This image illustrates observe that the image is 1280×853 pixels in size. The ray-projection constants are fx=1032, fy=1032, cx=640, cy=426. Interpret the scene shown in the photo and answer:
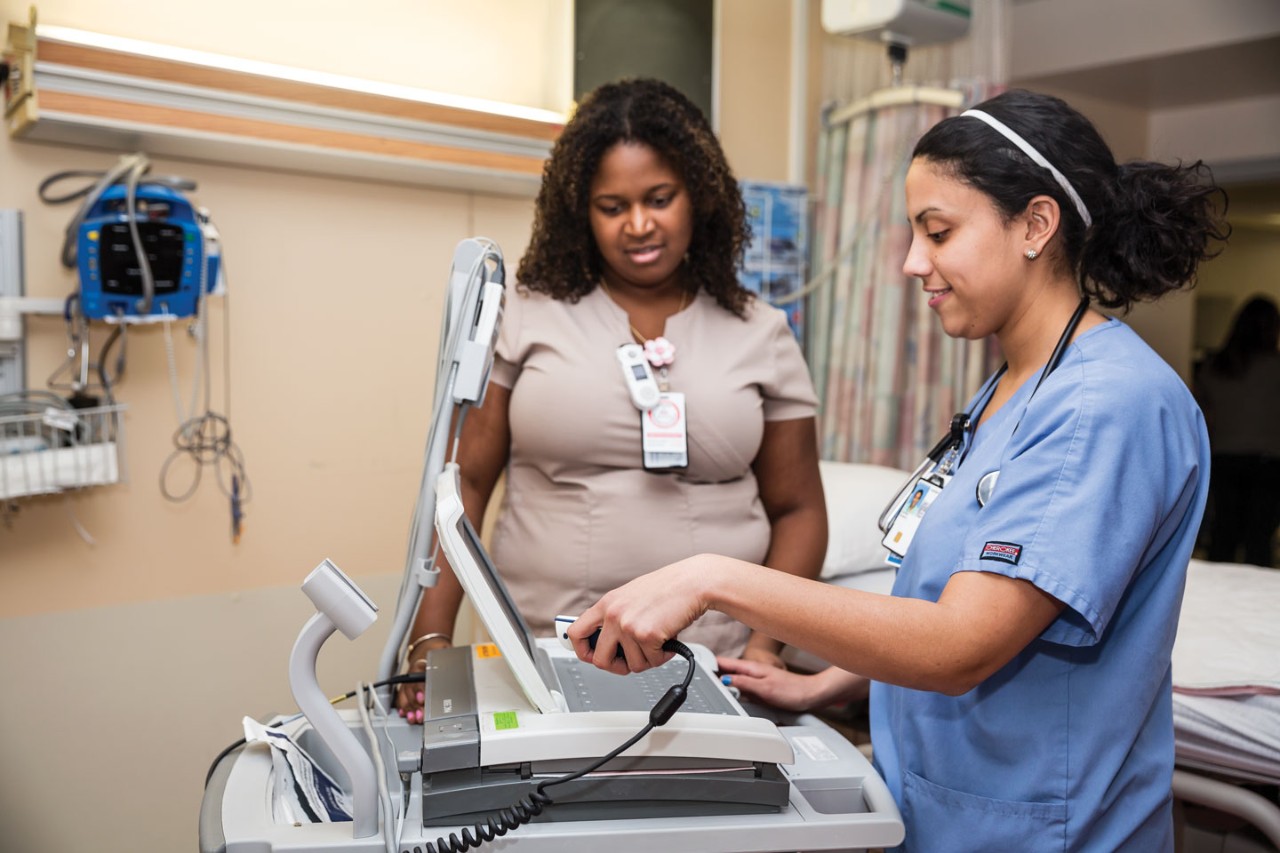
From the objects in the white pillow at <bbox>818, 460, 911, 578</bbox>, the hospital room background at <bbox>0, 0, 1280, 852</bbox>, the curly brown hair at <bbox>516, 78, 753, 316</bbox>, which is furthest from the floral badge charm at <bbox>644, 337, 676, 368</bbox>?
the white pillow at <bbox>818, 460, 911, 578</bbox>

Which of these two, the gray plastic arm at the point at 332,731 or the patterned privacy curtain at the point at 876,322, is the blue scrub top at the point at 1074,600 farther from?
the patterned privacy curtain at the point at 876,322

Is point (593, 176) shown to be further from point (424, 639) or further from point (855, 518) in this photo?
point (855, 518)

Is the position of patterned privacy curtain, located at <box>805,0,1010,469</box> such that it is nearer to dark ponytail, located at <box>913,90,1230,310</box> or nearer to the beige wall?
the beige wall

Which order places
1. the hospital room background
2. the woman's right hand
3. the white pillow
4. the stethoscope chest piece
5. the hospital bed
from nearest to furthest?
the stethoscope chest piece, the woman's right hand, the hospital bed, the hospital room background, the white pillow

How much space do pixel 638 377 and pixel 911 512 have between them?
1.54 ft

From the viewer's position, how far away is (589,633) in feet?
2.98

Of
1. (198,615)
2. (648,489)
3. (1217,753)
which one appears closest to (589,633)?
(648,489)

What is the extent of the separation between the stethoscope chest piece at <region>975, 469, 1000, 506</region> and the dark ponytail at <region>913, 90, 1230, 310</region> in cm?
23

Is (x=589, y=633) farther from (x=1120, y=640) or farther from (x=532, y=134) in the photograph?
(x=532, y=134)

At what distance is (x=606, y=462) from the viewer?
150cm

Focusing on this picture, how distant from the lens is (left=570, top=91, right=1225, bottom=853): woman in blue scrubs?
884 mm

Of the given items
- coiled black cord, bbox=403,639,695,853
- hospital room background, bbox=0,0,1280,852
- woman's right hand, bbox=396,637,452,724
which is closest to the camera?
coiled black cord, bbox=403,639,695,853

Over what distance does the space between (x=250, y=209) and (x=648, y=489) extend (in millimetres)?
1278

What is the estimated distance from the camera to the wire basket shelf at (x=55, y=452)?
1.82m
